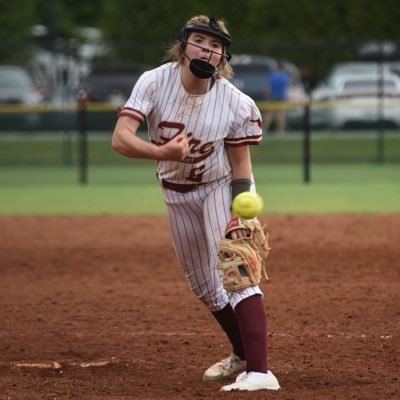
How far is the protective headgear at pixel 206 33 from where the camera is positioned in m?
5.46

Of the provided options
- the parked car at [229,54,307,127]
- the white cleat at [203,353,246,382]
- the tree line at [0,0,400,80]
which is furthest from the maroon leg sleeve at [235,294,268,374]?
the tree line at [0,0,400,80]

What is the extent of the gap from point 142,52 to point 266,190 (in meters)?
9.97

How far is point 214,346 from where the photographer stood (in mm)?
6824

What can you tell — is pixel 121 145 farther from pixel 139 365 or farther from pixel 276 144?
pixel 276 144

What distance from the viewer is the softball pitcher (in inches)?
216

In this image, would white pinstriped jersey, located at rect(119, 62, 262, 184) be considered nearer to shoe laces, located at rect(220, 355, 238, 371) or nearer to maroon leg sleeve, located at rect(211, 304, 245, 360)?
maroon leg sleeve, located at rect(211, 304, 245, 360)

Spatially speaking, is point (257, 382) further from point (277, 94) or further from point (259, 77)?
point (259, 77)

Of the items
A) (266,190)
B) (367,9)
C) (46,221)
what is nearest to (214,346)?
(46,221)

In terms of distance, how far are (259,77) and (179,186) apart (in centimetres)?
1816

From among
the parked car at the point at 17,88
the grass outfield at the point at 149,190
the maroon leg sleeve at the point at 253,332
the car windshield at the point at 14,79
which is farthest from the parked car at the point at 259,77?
the maroon leg sleeve at the point at 253,332

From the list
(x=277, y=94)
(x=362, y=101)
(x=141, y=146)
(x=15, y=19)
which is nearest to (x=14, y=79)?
(x=277, y=94)

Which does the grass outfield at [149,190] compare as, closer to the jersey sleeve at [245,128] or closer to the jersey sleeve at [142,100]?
the jersey sleeve at [245,128]

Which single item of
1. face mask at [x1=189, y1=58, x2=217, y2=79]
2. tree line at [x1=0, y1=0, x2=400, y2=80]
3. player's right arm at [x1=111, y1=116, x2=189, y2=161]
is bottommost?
player's right arm at [x1=111, y1=116, x2=189, y2=161]

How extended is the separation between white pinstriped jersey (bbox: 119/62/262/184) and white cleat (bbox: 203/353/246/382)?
104 cm
